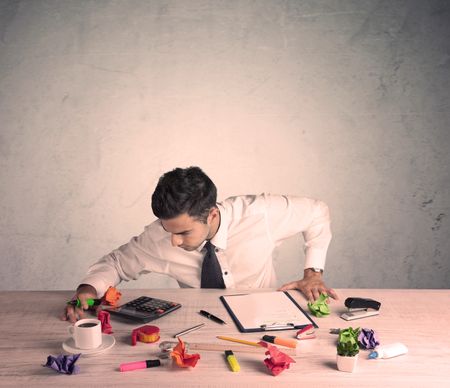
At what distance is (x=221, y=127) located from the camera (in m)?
3.49

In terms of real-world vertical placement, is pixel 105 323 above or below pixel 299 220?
below

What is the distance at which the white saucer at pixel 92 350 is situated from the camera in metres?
1.45

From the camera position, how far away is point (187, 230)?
200cm

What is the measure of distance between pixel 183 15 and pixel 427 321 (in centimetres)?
245

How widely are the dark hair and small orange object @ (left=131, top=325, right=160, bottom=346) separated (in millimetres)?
507

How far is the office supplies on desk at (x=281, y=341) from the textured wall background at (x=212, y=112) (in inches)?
80.9

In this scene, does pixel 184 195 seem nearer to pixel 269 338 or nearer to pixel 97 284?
pixel 97 284

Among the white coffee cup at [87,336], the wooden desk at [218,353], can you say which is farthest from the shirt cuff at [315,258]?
the white coffee cup at [87,336]

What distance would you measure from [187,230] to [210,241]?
20 centimetres

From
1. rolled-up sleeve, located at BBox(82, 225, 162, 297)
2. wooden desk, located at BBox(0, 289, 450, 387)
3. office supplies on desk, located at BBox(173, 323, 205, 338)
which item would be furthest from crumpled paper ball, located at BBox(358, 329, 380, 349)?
rolled-up sleeve, located at BBox(82, 225, 162, 297)

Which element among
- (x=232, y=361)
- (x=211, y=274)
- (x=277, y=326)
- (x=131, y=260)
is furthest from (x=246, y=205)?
(x=232, y=361)

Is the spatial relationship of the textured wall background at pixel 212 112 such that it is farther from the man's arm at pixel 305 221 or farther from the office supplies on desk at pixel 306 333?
the office supplies on desk at pixel 306 333

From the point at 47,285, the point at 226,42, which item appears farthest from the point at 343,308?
the point at 47,285

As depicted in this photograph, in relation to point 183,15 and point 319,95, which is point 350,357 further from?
point 183,15
